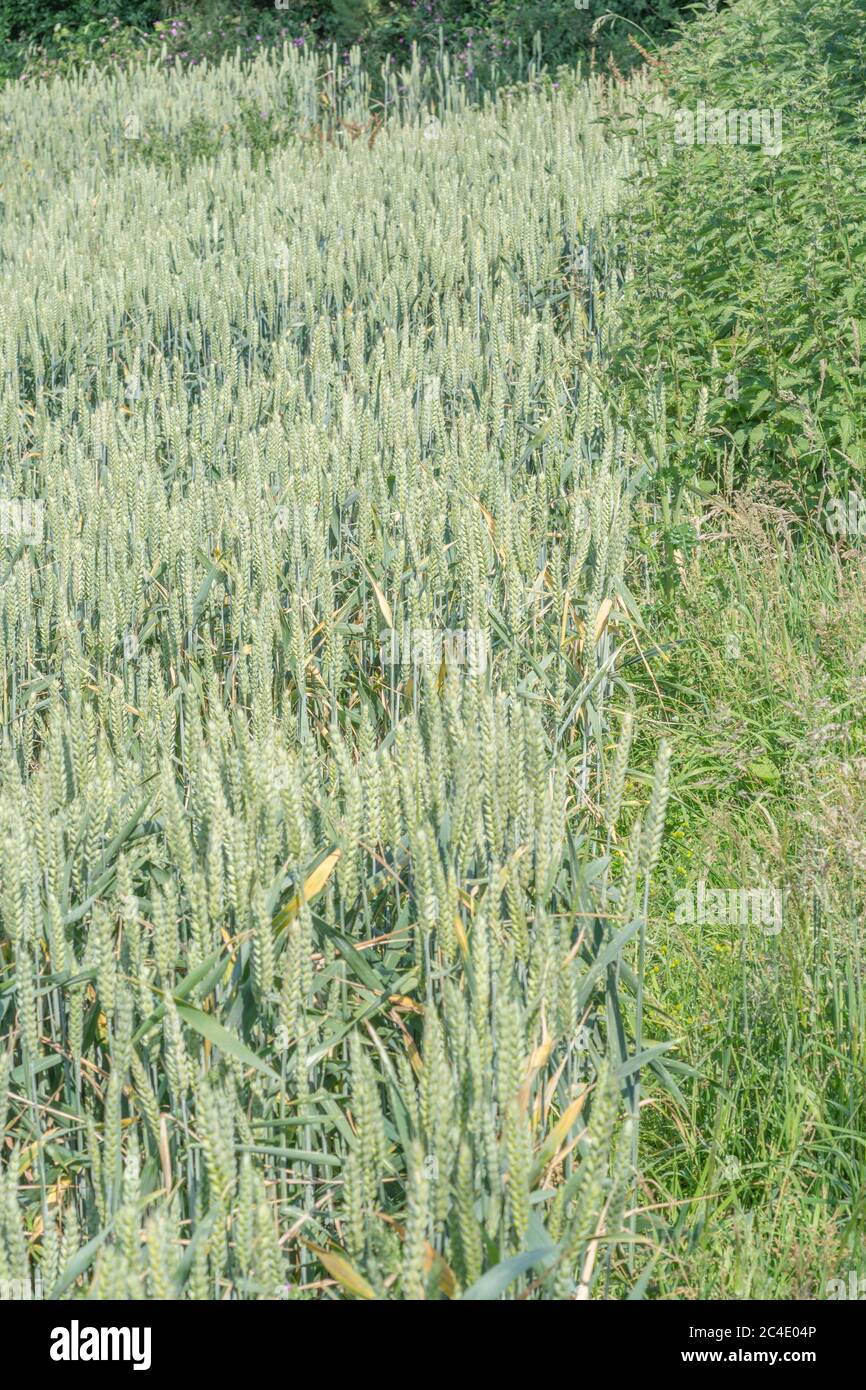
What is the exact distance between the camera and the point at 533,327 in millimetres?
4703

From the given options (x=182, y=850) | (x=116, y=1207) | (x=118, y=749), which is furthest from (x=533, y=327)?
(x=116, y=1207)

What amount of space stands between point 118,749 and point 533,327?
2782 mm

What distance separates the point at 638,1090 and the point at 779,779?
4.60 feet

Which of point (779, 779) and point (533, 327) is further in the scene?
point (533, 327)

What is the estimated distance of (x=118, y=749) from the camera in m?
2.46

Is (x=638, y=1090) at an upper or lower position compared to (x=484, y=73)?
lower

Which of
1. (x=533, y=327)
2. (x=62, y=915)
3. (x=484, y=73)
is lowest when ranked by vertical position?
(x=62, y=915)
